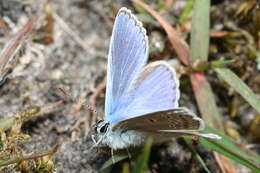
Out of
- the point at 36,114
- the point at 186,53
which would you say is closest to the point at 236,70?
the point at 186,53

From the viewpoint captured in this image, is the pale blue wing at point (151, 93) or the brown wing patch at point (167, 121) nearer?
the brown wing patch at point (167, 121)

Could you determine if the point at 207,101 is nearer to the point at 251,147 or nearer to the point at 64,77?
the point at 251,147

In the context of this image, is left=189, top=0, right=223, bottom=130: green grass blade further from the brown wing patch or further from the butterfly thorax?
the brown wing patch

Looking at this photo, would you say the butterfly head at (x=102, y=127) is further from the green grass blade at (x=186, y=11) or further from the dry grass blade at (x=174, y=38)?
the green grass blade at (x=186, y=11)

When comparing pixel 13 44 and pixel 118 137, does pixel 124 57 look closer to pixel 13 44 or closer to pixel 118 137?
pixel 118 137

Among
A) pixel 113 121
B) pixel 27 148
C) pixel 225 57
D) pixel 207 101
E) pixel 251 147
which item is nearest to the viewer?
pixel 113 121

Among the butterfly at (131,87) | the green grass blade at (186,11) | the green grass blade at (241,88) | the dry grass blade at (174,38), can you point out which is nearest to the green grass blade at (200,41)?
the dry grass blade at (174,38)

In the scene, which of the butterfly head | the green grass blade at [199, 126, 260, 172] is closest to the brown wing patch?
the butterfly head
